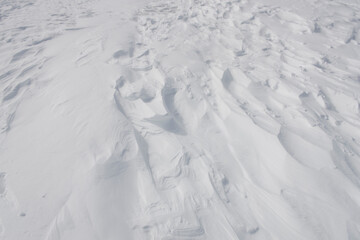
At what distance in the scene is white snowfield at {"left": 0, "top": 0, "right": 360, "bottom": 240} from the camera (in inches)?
58.1

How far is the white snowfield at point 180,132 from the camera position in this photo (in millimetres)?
1477

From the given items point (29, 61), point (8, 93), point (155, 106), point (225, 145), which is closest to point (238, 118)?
point (225, 145)

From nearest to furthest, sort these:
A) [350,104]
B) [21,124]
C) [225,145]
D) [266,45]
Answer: [225,145] → [21,124] → [350,104] → [266,45]

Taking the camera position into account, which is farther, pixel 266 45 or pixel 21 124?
pixel 266 45

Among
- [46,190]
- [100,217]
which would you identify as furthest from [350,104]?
[46,190]

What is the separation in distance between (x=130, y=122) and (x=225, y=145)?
79 cm

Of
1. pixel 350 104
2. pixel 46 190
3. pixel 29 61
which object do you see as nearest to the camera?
pixel 46 190

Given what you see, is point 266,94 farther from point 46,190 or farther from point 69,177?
point 46,190

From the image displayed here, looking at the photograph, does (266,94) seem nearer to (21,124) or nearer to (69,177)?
(69,177)

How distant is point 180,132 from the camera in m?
2.02

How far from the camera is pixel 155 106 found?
7.16 feet

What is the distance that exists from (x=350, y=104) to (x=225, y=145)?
135cm

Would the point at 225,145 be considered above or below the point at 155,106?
below

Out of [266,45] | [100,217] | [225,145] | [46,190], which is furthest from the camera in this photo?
[266,45]
